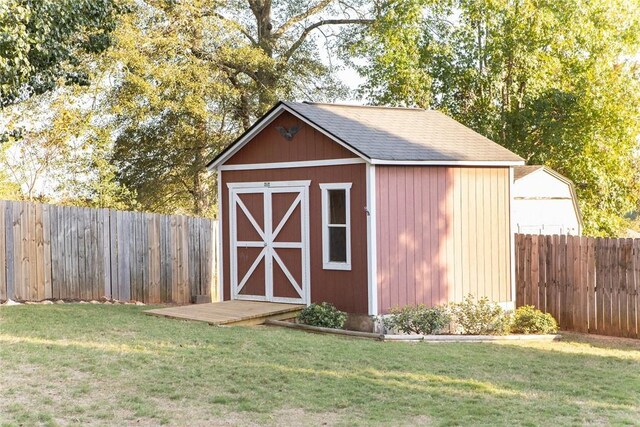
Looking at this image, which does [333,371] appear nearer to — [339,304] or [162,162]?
[339,304]

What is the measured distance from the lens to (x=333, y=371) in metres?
10.9

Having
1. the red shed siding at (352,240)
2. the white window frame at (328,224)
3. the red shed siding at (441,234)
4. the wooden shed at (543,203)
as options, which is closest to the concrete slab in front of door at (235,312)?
the red shed siding at (352,240)

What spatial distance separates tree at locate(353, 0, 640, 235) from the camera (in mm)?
24891

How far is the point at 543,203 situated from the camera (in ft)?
71.7

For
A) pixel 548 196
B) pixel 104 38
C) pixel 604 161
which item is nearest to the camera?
pixel 104 38

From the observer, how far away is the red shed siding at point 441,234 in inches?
608

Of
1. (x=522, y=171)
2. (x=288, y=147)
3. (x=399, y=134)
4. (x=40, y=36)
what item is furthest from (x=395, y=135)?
(x=40, y=36)

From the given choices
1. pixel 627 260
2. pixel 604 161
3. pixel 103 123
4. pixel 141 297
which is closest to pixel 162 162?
pixel 103 123

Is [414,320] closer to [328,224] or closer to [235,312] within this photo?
[328,224]

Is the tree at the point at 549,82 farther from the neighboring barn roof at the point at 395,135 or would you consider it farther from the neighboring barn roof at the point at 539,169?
the neighboring barn roof at the point at 395,135

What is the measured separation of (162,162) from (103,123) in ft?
9.80

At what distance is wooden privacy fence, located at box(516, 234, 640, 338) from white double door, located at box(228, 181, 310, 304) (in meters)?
4.72

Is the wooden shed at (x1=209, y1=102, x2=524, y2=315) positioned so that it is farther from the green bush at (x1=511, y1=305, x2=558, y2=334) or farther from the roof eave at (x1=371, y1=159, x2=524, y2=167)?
the green bush at (x1=511, y1=305, x2=558, y2=334)

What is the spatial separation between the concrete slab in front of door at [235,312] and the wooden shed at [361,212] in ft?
1.47
